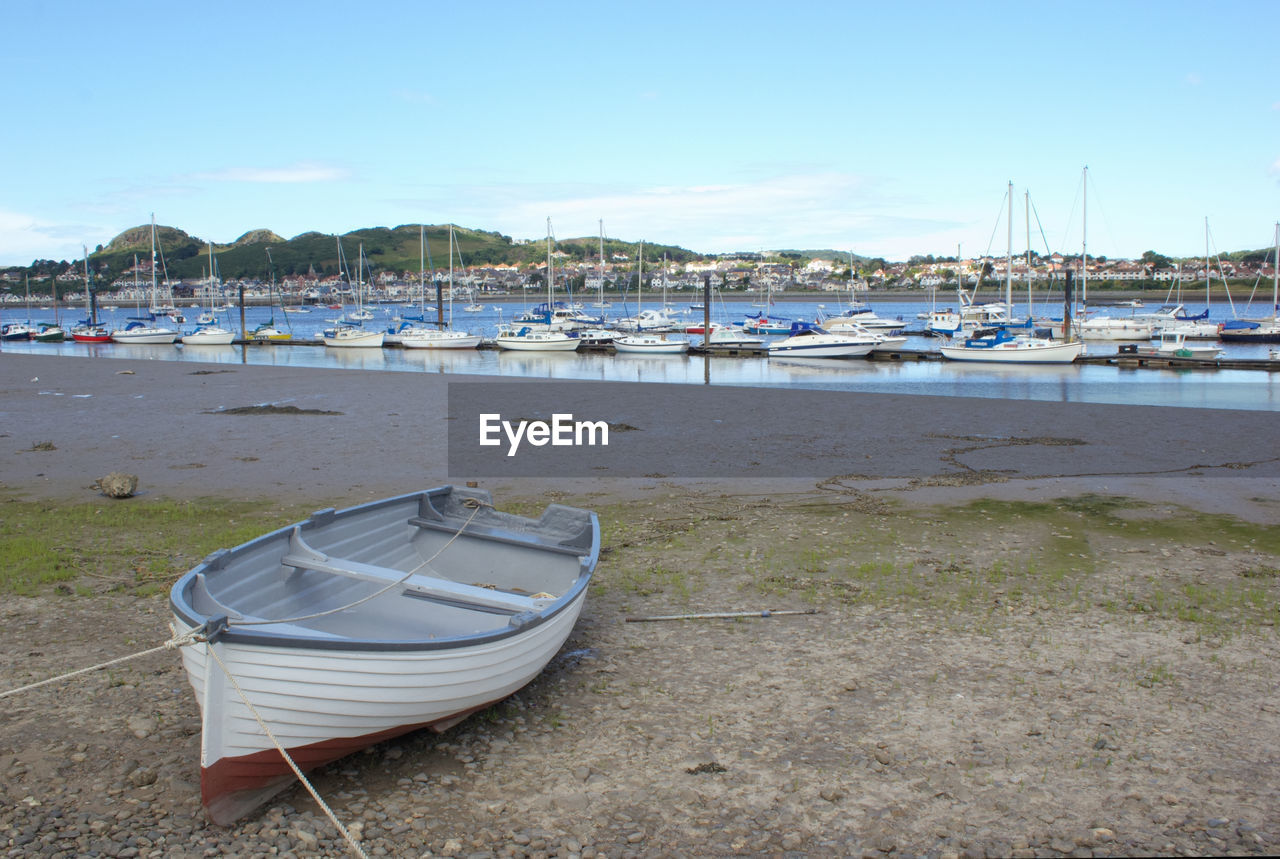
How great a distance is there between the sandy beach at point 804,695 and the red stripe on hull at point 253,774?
5.2 inches

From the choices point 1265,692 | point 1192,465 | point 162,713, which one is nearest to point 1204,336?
point 1192,465

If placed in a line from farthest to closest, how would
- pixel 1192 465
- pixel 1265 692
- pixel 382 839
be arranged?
pixel 1192 465 < pixel 1265 692 < pixel 382 839

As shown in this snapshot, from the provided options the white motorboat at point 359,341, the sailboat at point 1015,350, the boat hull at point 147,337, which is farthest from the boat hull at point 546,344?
the boat hull at point 147,337

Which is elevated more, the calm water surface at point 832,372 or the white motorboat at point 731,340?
the white motorboat at point 731,340

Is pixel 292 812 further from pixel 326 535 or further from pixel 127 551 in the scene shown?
pixel 127 551

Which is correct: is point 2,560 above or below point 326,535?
below

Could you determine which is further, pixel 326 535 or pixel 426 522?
pixel 426 522

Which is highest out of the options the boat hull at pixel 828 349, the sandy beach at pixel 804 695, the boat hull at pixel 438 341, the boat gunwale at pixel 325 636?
the boat hull at pixel 438 341

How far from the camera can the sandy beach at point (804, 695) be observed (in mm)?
4922

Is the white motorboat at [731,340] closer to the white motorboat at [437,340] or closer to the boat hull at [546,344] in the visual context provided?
the boat hull at [546,344]

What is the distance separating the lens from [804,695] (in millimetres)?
6543

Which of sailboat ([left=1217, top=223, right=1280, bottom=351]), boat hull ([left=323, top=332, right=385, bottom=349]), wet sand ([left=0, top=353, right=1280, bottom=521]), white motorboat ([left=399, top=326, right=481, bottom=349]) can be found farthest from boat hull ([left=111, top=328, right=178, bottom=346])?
sailboat ([left=1217, top=223, right=1280, bottom=351])

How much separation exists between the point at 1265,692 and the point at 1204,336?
232ft

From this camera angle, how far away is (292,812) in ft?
16.4
